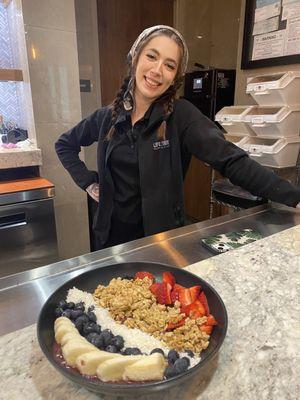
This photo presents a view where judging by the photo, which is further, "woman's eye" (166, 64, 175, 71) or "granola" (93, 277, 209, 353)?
"woman's eye" (166, 64, 175, 71)

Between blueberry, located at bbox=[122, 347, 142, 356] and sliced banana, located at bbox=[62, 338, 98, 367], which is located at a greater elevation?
sliced banana, located at bbox=[62, 338, 98, 367]

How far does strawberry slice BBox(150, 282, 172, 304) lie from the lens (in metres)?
0.63

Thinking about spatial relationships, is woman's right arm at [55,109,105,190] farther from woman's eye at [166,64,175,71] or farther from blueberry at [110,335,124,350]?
blueberry at [110,335,124,350]

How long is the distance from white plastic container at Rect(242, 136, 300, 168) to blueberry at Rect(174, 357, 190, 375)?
1.65 metres

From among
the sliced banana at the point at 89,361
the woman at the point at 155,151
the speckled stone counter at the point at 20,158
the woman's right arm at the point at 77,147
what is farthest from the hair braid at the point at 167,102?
the speckled stone counter at the point at 20,158

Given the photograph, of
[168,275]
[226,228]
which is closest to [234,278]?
[168,275]

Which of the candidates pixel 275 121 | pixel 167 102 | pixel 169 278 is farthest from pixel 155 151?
pixel 275 121

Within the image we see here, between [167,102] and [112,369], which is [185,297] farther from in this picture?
[167,102]

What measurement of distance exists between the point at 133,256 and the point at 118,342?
0.38 metres

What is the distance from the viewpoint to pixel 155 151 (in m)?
1.20

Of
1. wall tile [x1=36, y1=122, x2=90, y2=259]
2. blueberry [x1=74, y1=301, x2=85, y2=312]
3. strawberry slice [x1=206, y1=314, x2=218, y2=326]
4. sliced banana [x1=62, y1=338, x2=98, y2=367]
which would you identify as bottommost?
wall tile [x1=36, y1=122, x2=90, y2=259]

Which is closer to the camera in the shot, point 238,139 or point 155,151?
point 155,151

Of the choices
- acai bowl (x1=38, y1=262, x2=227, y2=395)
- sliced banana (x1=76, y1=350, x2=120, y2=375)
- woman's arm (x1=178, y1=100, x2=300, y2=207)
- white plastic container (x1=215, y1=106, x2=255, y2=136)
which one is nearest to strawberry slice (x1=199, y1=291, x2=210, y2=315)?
acai bowl (x1=38, y1=262, x2=227, y2=395)

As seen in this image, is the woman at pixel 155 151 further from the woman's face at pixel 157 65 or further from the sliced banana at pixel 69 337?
the sliced banana at pixel 69 337
